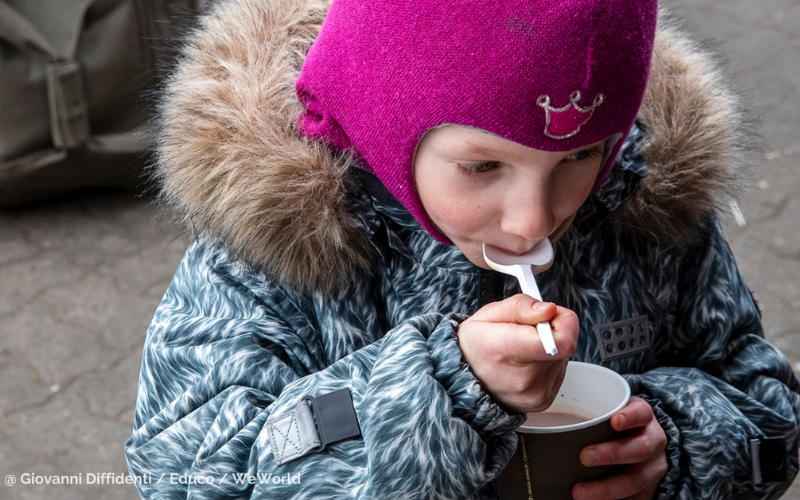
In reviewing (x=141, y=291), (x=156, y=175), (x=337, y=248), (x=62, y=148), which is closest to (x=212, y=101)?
(x=156, y=175)

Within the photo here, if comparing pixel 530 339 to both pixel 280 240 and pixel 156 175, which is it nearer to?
pixel 280 240

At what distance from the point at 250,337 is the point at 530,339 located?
389mm

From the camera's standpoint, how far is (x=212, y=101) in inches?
42.6

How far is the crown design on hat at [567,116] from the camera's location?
872mm

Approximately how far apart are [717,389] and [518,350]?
496mm

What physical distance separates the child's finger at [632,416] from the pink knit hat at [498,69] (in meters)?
0.31

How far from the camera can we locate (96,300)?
8.54ft

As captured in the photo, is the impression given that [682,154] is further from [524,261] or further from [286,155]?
[286,155]

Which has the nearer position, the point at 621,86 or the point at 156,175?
the point at 621,86

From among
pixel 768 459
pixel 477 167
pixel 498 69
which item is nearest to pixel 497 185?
pixel 477 167

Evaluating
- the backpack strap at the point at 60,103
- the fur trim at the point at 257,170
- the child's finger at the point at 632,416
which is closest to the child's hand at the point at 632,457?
the child's finger at the point at 632,416

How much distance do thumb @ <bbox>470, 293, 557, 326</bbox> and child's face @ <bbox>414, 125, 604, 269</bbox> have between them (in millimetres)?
91

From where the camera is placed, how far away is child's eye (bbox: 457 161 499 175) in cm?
91

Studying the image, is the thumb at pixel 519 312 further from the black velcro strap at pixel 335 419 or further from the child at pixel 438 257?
the black velcro strap at pixel 335 419
